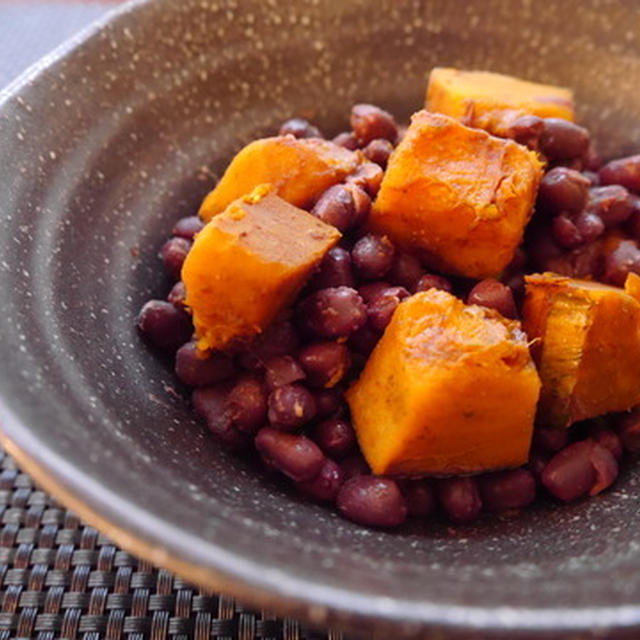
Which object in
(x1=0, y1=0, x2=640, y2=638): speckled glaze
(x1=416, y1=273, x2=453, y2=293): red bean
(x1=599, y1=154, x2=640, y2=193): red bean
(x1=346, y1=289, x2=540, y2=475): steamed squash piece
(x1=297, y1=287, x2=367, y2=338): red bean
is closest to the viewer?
(x1=0, y1=0, x2=640, y2=638): speckled glaze

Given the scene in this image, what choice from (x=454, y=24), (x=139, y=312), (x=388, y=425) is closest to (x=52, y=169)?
(x=139, y=312)

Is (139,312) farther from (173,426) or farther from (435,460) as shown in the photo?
(435,460)

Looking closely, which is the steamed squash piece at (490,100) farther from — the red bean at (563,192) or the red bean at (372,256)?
the red bean at (372,256)

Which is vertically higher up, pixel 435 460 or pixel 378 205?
pixel 378 205

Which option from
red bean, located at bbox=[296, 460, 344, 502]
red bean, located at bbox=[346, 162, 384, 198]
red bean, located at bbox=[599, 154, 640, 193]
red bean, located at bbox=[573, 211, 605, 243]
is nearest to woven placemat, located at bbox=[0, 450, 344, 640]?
red bean, located at bbox=[296, 460, 344, 502]

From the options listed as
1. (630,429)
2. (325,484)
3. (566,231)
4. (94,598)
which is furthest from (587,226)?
(94,598)

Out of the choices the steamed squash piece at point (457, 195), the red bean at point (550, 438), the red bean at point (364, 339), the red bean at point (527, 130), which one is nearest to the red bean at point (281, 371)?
the red bean at point (364, 339)

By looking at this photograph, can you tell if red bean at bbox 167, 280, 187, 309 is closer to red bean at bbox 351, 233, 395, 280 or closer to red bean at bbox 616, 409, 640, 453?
red bean at bbox 351, 233, 395, 280
